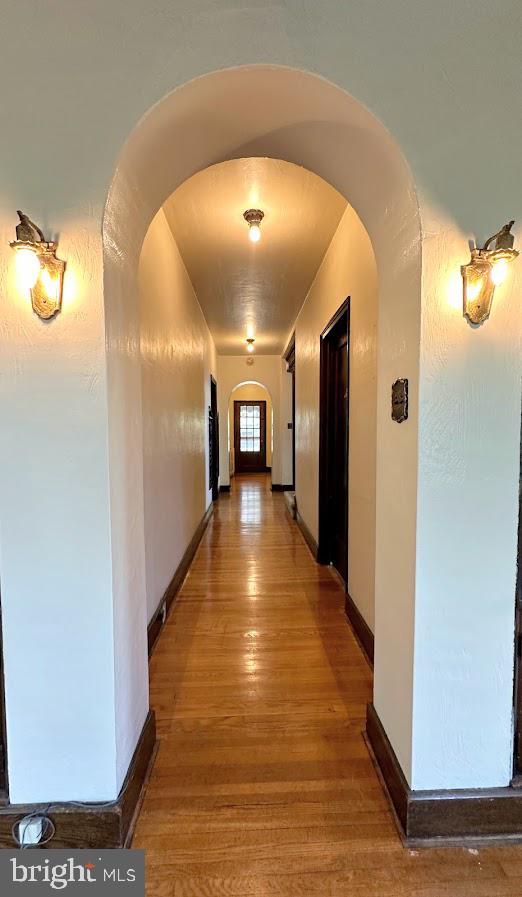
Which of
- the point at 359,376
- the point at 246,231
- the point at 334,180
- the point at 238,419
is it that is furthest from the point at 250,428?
the point at 334,180

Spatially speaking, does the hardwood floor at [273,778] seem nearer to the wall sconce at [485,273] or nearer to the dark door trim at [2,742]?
the dark door trim at [2,742]

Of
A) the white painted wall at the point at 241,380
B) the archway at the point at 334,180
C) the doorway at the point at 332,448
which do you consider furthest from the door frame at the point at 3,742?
the white painted wall at the point at 241,380

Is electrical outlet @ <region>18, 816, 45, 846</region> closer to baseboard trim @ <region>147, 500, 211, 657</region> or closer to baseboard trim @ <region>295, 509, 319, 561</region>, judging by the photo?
baseboard trim @ <region>147, 500, 211, 657</region>

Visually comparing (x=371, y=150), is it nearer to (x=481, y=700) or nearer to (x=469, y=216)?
(x=469, y=216)

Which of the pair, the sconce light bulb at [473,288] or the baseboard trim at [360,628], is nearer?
the sconce light bulb at [473,288]

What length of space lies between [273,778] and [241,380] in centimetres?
799

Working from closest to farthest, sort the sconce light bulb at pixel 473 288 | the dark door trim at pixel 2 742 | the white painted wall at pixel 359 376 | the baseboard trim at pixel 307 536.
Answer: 1. the sconce light bulb at pixel 473 288
2. the dark door trim at pixel 2 742
3. the white painted wall at pixel 359 376
4. the baseboard trim at pixel 307 536

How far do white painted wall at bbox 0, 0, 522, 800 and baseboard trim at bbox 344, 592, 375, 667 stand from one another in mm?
932

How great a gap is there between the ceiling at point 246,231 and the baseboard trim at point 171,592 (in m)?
2.62

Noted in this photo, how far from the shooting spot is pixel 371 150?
55.0 inches

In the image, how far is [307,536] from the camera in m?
4.75

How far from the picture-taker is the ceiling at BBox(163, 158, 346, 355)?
2.44m

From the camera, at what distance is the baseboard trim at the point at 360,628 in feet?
7.69

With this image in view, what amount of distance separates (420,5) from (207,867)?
266cm
